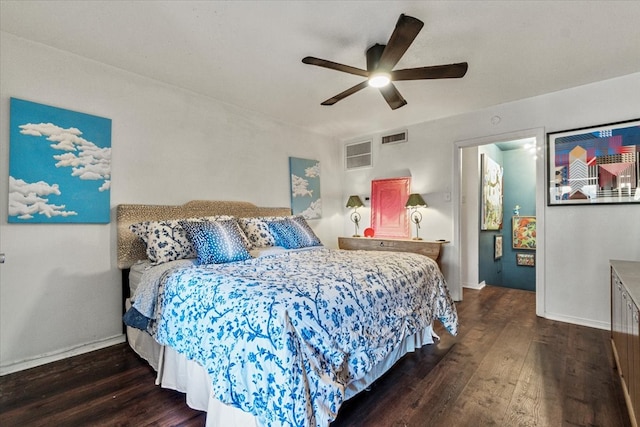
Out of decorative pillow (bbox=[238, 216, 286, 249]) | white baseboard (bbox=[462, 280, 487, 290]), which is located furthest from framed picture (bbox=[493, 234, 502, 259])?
decorative pillow (bbox=[238, 216, 286, 249])

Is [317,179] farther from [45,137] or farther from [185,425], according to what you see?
[185,425]

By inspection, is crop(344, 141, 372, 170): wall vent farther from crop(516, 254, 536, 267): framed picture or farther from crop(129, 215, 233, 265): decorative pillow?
crop(516, 254, 536, 267): framed picture

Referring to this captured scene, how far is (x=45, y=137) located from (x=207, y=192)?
54.0 inches

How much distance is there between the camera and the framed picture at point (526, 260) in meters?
5.01

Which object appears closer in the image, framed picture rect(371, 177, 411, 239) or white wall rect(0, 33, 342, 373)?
white wall rect(0, 33, 342, 373)

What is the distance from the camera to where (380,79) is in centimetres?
216

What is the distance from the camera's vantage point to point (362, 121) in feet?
13.4

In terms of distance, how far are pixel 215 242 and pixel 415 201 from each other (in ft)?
8.78

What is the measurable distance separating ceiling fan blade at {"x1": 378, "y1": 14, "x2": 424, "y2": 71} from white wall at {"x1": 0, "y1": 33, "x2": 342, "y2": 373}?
2121 millimetres

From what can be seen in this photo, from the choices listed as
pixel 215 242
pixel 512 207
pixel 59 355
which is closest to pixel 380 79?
pixel 215 242

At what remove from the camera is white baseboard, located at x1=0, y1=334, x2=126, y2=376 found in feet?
6.92

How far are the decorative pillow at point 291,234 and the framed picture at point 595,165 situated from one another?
2.61 meters

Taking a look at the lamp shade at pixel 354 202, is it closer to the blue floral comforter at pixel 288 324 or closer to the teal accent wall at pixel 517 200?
the blue floral comforter at pixel 288 324

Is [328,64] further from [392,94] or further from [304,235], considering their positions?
[304,235]
